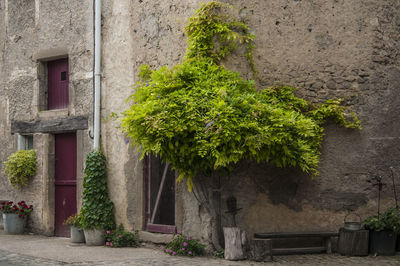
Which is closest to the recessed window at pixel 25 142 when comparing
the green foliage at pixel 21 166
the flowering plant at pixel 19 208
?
the green foliage at pixel 21 166

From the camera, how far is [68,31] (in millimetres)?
9758

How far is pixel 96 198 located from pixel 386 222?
188 inches

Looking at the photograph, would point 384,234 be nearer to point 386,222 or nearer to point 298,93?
point 386,222

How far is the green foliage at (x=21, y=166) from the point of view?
9972mm

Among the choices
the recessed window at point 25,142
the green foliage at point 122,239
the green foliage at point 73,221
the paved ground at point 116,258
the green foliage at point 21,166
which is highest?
the recessed window at point 25,142

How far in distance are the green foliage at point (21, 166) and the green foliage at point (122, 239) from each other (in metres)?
2.62

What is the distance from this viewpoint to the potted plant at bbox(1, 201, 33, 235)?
997 centimetres

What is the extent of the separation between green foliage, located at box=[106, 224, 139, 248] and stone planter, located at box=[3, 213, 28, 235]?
2.49m

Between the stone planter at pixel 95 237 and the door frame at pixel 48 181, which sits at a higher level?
the door frame at pixel 48 181

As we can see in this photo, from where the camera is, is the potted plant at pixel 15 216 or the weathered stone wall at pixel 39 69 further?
the potted plant at pixel 15 216

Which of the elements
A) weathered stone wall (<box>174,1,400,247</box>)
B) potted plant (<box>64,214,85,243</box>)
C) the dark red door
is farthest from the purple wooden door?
weathered stone wall (<box>174,1,400,247</box>)

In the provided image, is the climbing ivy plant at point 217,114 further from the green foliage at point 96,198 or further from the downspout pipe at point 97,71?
the green foliage at point 96,198

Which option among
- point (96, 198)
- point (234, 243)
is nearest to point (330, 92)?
point (234, 243)

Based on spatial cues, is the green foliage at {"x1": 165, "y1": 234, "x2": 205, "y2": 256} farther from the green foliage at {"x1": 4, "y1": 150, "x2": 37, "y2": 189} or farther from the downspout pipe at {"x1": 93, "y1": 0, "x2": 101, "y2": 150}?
the green foliage at {"x1": 4, "y1": 150, "x2": 37, "y2": 189}
